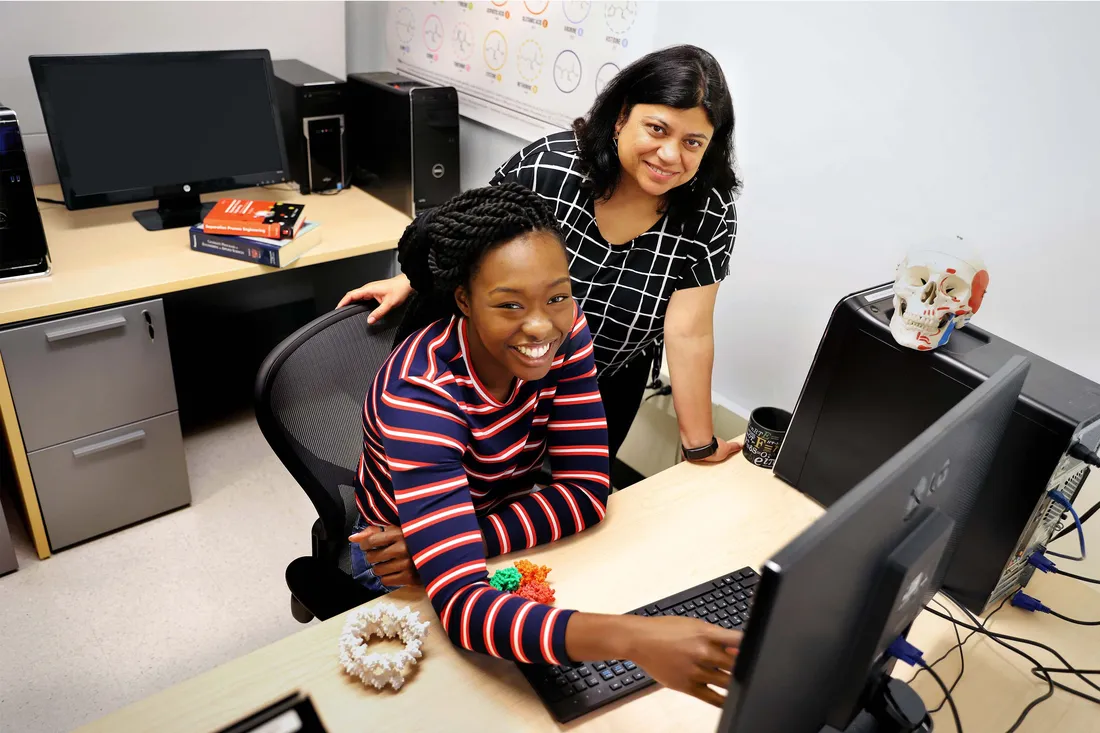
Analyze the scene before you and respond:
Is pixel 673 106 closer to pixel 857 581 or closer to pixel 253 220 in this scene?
pixel 857 581

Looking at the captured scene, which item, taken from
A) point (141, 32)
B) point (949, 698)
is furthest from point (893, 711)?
point (141, 32)

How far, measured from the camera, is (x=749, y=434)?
56.7 inches

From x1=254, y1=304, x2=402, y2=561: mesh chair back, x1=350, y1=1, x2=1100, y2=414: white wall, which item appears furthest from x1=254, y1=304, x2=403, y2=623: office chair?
x1=350, y1=1, x2=1100, y2=414: white wall

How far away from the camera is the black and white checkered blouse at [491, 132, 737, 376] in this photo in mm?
1442

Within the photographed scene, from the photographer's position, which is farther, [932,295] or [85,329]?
[85,329]

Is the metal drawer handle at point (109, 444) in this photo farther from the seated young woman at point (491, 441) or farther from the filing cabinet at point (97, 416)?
the seated young woman at point (491, 441)

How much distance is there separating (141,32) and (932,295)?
7.58 ft

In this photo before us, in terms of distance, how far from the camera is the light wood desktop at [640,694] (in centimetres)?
92

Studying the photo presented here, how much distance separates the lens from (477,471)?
3.79ft

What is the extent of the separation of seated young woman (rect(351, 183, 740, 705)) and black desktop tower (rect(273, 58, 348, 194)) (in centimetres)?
152

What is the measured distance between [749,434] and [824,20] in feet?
2.84

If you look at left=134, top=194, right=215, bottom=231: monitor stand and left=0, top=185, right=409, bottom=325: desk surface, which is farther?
left=134, top=194, right=215, bottom=231: monitor stand

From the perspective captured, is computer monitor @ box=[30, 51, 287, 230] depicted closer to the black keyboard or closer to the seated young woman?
the seated young woman

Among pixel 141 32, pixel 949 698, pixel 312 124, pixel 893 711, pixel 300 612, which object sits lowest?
pixel 300 612
